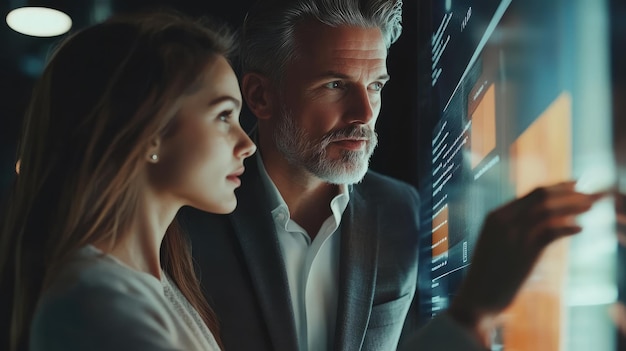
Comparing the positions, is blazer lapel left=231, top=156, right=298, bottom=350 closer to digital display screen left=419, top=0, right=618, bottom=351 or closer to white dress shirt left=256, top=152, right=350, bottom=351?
white dress shirt left=256, top=152, right=350, bottom=351

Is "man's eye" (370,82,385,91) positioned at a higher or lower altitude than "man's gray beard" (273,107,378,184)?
higher

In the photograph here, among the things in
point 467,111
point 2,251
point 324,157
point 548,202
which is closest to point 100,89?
point 2,251

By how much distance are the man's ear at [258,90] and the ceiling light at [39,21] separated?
1.52 ft

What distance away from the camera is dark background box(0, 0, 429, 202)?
1532 mm

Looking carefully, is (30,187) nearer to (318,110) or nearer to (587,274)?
(318,110)

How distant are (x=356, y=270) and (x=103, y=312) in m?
0.60

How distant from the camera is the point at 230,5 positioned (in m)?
1.54

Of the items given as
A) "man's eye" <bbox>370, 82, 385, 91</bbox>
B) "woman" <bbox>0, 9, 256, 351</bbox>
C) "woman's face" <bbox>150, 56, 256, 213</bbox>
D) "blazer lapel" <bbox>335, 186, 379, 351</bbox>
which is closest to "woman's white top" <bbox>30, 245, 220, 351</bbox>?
"woman" <bbox>0, 9, 256, 351</bbox>

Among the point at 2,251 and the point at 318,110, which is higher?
the point at 318,110

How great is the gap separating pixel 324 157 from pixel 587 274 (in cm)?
80

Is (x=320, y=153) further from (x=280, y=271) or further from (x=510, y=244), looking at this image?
(x=510, y=244)

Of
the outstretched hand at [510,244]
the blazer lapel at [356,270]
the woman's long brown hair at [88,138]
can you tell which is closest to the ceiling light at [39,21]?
the woman's long brown hair at [88,138]

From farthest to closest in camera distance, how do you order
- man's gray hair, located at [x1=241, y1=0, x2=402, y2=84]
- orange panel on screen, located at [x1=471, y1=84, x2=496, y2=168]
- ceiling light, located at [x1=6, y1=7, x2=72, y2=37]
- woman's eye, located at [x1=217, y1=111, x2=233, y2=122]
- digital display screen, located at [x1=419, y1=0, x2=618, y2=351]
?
ceiling light, located at [x1=6, y1=7, x2=72, y2=37] < man's gray hair, located at [x1=241, y1=0, x2=402, y2=84] < woman's eye, located at [x1=217, y1=111, x2=233, y2=122] < orange panel on screen, located at [x1=471, y1=84, x2=496, y2=168] < digital display screen, located at [x1=419, y1=0, x2=618, y2=351]

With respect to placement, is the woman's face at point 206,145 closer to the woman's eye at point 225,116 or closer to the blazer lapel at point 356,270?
the woman's eye at point 225,116
